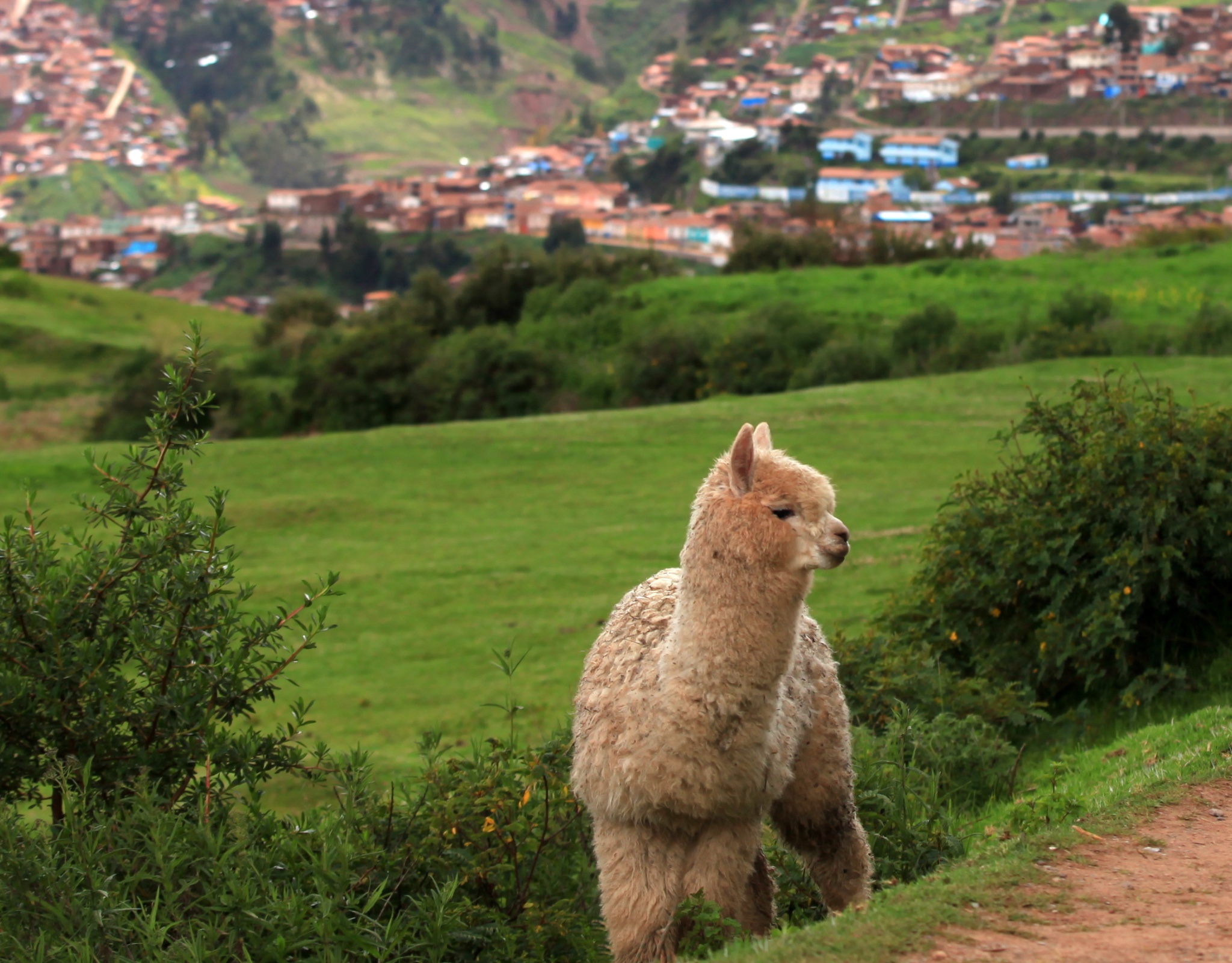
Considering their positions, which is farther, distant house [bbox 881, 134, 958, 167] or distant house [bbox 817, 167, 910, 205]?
distant house [bbox 881, 134, 958, 167]

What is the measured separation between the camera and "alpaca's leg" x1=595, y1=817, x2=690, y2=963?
4.89 meters

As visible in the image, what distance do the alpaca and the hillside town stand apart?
138ft

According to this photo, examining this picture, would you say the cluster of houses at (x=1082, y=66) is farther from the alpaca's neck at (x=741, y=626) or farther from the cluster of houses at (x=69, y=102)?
the alpaca's neck at (x=741, y=626)

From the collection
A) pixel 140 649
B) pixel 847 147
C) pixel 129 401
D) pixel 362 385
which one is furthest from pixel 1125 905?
pixel 847 147

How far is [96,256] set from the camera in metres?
86.9

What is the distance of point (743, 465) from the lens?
470cm

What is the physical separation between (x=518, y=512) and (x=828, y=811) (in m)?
15.5

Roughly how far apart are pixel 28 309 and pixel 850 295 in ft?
98.2

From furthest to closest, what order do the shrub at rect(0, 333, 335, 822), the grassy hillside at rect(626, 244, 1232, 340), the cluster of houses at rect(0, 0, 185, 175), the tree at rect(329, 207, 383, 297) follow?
the cluster of houses at rect(0, 0, 185, 175) < the tree at rect(329, 207, 383, 297) < the grassy hillside at rect(626, 244, 1232, 340) < the shrub at rect(0, 333, 335, 822)

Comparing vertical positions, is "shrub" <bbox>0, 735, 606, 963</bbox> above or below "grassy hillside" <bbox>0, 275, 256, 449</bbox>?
above

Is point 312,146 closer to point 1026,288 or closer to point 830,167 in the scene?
point 830,167

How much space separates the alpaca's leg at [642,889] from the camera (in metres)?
4.89

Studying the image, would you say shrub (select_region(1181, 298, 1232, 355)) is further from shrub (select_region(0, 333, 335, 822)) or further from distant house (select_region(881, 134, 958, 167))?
distant house (select_region(881, 134, 958, 167))

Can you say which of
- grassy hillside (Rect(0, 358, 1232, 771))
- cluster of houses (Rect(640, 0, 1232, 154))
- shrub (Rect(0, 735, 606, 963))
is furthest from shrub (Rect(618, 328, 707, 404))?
cluster of houses (Rect(640, 0, 1232, 154))
